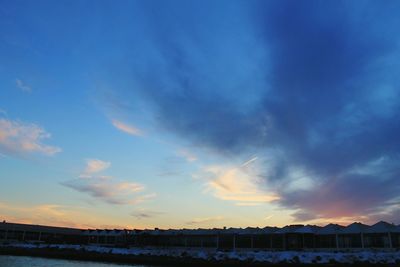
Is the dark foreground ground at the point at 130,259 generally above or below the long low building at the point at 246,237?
below

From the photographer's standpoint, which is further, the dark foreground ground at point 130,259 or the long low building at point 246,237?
the long low building at point 246,237

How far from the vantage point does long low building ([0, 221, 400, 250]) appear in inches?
2211

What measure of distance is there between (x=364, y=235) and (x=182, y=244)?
120 ft

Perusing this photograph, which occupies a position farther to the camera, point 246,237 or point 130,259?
point 246,237

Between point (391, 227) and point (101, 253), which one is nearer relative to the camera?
point (391, 227)

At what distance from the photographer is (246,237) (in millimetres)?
70938

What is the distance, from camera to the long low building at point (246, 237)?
56.2 m

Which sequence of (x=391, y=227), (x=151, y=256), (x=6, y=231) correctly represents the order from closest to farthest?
(x=391, y=227) → (x=151, y=256) → (x=6, y=231)

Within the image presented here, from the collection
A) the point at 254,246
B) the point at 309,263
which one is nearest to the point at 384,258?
the point at 309,263

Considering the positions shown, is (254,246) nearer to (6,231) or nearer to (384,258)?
(384,258)

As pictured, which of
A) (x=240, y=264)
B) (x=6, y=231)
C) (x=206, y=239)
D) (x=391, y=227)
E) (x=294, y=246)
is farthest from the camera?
(x=6, y=231)

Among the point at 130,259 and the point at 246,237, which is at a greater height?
the point at 246,237

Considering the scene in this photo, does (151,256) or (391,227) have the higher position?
(391,227)

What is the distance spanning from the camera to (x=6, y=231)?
99.1m
